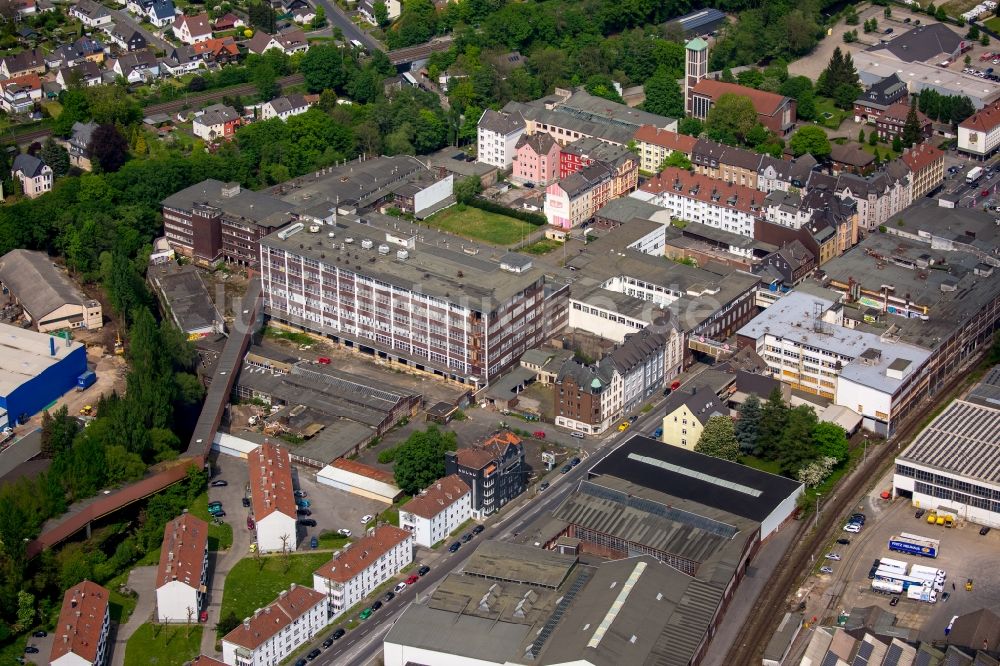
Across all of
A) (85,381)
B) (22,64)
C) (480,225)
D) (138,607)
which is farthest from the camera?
(22,64)

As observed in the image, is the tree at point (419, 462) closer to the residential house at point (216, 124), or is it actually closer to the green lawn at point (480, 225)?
the green lawn at point (480, 225)

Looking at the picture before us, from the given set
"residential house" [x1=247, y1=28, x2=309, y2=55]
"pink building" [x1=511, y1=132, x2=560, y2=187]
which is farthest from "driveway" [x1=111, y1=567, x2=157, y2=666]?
"residential house" [x1=247, y1=28, x2=309, y2=55]

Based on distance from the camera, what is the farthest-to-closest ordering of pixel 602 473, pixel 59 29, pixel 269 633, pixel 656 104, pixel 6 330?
pixel 59 29, pixel 656 104, pixel 6 330, pixel 602 473, pixel 269 633

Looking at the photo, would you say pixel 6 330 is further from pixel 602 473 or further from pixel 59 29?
pixel 59 29

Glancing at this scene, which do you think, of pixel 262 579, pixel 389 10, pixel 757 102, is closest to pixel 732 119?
pixel 757 102

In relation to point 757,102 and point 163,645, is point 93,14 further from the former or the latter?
point 163,645

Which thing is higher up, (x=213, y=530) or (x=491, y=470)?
(x=491, y=470)

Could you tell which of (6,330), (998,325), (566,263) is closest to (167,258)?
(6,330)

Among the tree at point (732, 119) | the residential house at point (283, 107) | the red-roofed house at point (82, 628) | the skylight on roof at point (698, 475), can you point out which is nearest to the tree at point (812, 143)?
the tree at point (732, 119)
